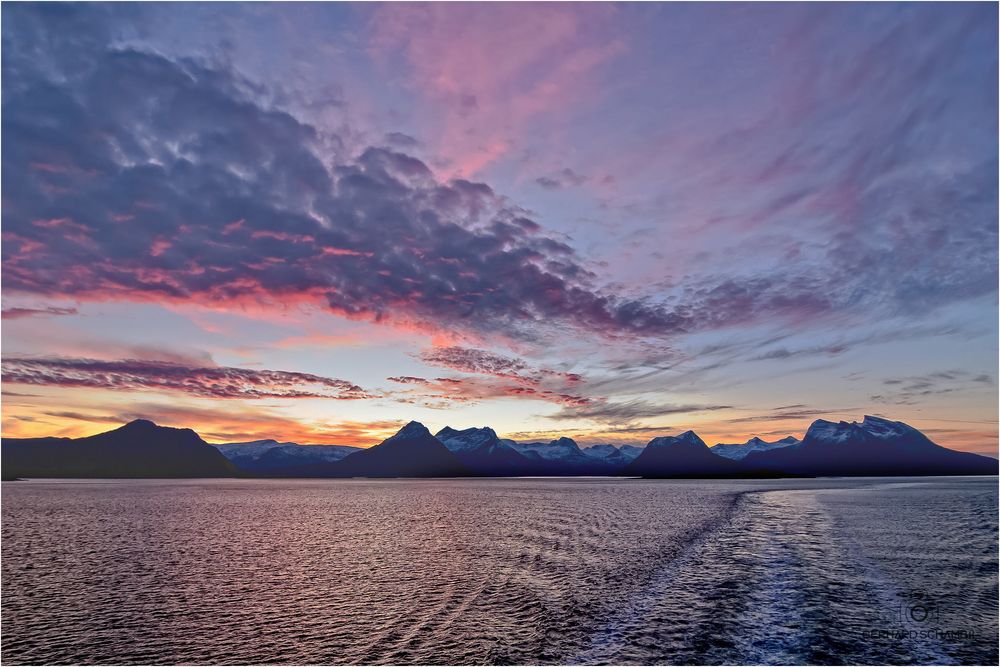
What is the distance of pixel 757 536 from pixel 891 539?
10.9 meters

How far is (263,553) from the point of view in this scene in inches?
1736

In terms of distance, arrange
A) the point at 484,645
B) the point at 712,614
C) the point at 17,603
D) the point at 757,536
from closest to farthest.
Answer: the point at 484,645, the point at 712,614, the point at 17,603, the point at 757,536

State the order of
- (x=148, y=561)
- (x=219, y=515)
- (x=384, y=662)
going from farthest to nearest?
(x=219, y=515), (x=148, y=561), (x=384, y=662)

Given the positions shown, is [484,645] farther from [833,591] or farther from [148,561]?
[148,561]

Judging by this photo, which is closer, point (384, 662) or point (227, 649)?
point (384, 662)

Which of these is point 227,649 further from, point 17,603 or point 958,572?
point 958,572

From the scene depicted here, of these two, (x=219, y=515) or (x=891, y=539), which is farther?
(x=219, y=515)

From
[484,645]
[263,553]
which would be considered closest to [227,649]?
[484,645]

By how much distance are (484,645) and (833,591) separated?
20.3 meters

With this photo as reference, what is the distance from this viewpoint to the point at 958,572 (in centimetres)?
3375

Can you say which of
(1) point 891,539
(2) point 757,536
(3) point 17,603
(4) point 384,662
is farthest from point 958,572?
(3) point 17,603

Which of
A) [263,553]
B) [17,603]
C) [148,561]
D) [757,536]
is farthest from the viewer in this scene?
[757,536]

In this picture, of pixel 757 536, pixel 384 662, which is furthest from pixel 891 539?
pixel 384 662

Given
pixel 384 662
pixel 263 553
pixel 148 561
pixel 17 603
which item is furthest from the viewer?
pixel 263 553
